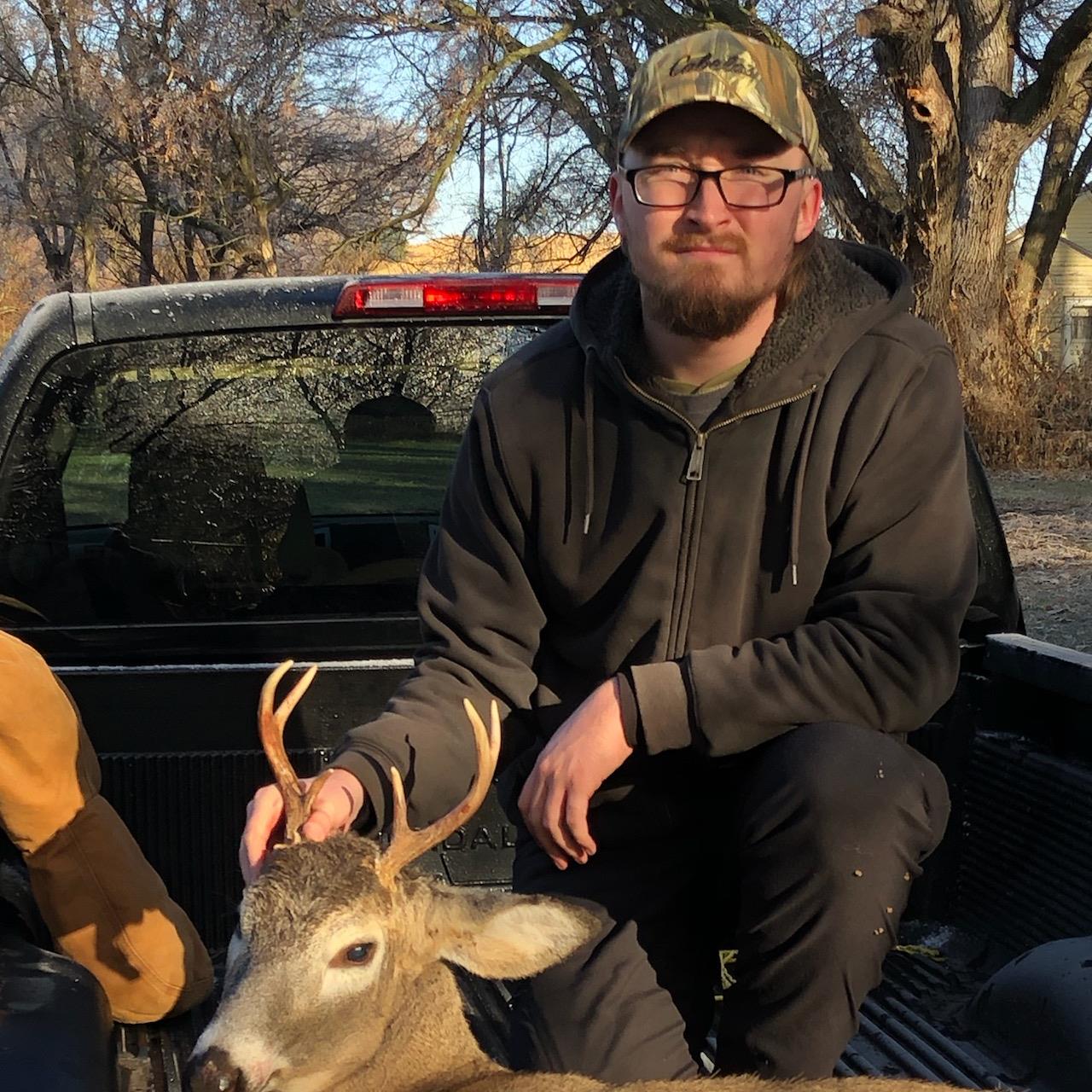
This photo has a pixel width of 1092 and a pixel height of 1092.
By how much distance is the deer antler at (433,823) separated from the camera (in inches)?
107

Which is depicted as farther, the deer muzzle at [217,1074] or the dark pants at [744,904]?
the dark pants at [744,904]

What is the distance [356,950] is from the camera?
2830 mm

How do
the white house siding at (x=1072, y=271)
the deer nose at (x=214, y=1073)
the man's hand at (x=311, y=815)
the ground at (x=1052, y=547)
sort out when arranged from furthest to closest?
the white house siding at (x=1072, y=271)
the ground at (x=1052, y=547)
the man's hand at (x=311, y=815)
the deer nose at (x=214, y=1073)

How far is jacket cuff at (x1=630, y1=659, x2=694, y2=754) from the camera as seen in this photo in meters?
2.84

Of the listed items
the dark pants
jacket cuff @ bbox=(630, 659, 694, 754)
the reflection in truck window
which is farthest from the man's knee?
the reflection in truck window

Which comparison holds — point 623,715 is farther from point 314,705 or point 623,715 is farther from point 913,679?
point 314,705

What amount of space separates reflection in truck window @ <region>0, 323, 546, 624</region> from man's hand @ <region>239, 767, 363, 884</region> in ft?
3.46

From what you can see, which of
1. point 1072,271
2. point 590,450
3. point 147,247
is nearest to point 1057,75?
point 590,450

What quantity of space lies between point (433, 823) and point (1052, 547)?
439 inches

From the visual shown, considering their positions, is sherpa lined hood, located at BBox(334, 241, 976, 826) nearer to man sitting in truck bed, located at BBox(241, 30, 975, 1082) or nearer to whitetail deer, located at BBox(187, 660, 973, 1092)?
man sitting in truck bed, located at BBox(241, 30, 975, 1082)

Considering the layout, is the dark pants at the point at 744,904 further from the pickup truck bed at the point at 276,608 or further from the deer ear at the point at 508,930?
the pickup truck bed at the point at 276,608

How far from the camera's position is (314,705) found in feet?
12.0

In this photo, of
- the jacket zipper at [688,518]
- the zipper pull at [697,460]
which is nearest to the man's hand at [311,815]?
the jacket zipper at [688,518]

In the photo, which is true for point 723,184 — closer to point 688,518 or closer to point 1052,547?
point 688,518
